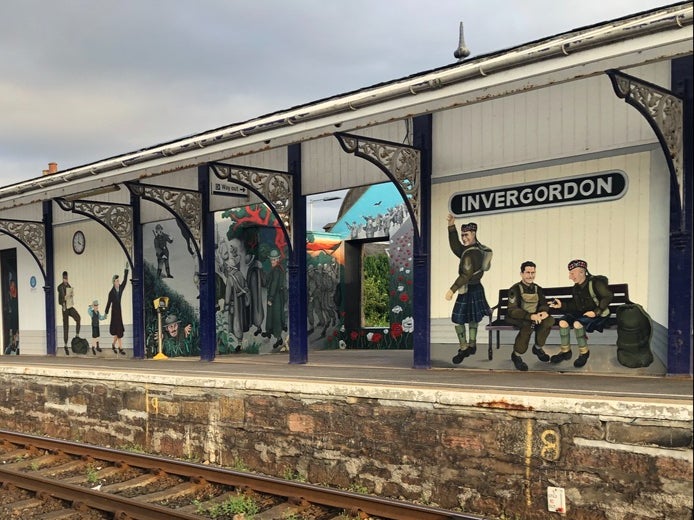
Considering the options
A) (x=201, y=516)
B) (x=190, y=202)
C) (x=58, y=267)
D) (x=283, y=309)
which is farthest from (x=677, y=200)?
(x=58, y=267)

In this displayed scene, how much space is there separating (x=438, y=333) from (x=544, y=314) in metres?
1.85

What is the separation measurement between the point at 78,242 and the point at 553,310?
13.6 metres

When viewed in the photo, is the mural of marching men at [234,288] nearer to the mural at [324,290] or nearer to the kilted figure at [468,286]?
the mural at [324,290]

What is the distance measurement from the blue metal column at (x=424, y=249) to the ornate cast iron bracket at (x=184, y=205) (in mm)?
6019

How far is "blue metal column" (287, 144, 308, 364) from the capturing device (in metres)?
13.2

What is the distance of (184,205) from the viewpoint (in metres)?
15.1

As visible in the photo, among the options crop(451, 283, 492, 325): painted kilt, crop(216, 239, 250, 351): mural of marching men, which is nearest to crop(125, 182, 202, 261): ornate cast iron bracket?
crop(216, 239, 250, 351): mural of marching men

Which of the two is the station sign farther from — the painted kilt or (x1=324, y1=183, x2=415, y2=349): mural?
(x1=324, y1=183, x2=415, y2=349): mural

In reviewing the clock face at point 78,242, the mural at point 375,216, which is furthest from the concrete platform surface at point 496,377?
the mural at point 375,216

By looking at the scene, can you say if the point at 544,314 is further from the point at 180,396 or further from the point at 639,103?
the point at 180,396

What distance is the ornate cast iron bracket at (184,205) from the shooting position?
14.6 m

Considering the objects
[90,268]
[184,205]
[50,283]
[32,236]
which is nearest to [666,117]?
[184,205]

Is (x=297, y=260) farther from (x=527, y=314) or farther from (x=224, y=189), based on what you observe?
(x=527, y=314)

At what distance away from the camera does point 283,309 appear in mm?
19094
